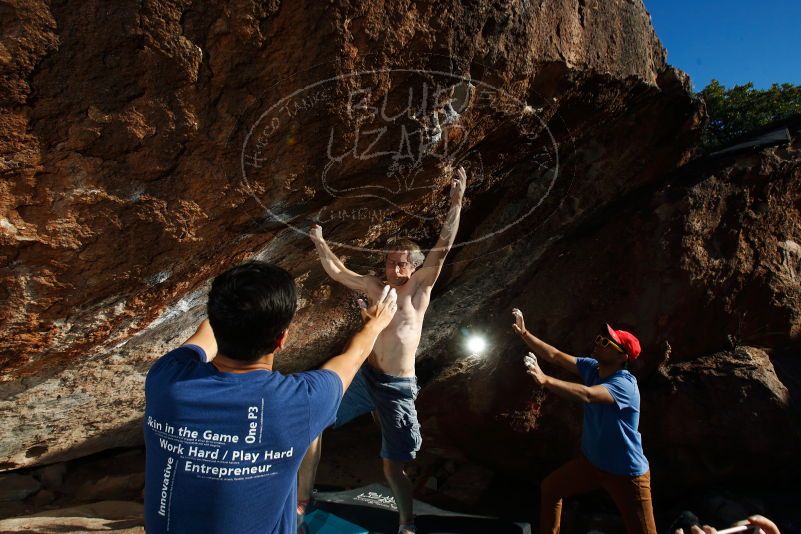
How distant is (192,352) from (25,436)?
2732mm

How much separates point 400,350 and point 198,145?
143 centimetres

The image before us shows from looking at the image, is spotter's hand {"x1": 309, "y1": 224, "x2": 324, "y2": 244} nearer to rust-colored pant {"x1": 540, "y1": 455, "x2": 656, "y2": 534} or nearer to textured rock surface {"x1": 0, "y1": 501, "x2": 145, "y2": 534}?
rust-colored pant {"x1": 540, "y1": 455, "x2": 656, "y2": 534}

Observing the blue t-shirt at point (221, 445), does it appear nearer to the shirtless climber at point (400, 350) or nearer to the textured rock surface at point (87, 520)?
the shirtless climber at point (400, 350)

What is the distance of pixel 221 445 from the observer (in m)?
1.29

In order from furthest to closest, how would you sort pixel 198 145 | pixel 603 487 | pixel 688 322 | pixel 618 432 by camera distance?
pixel 688 322 < pixel 603 487 < pixel 618 432 < pixel 198 145

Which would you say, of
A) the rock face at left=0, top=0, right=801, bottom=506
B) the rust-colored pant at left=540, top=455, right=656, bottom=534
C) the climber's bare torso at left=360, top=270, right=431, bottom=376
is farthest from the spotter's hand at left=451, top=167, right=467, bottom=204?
the rust-colored pant at left=540, top=455, right=656, bottom=534

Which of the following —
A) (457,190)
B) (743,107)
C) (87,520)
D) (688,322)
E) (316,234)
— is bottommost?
(87,520)

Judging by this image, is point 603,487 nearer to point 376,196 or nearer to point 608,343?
point 608,343

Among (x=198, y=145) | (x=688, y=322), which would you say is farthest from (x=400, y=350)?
(x=688, y=322)

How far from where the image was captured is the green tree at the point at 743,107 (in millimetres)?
9117

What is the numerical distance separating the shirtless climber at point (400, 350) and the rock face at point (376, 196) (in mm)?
329

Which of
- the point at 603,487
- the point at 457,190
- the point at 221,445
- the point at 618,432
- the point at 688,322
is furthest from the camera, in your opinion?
the point at 688,322

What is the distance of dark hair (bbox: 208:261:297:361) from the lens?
1333mm

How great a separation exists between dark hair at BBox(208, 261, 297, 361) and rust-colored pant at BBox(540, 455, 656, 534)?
6.91 feet
